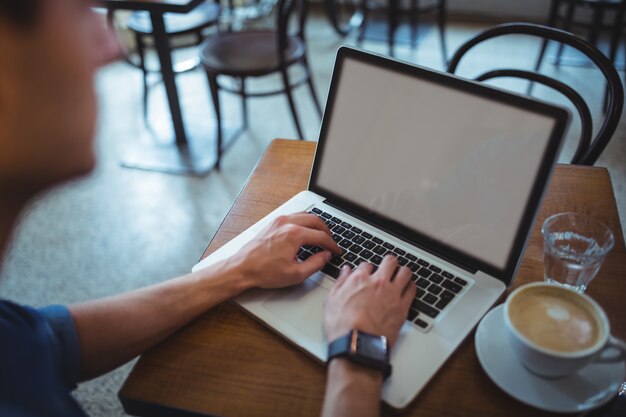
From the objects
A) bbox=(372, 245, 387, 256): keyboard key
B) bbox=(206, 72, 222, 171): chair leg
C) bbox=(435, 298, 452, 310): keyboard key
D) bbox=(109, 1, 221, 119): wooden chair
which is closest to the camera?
bbox=(435, 298, 452, 310): keyboard key

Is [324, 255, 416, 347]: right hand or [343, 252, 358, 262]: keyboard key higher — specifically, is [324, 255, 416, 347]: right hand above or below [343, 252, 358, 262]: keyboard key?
above

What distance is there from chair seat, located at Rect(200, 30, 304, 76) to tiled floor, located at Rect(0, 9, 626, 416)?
488 mm

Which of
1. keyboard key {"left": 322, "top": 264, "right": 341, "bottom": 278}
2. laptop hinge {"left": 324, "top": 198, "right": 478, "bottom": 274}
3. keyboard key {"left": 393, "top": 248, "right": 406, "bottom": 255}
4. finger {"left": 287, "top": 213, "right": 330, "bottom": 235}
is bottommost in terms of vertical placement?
keyboard key {"left": 322, "top": 264, "right": 341, "bottom": 278}

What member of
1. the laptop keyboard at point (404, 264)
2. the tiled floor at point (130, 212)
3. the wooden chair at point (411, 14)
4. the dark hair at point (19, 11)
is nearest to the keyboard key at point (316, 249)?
the laptop keyboard at point (404, 264)

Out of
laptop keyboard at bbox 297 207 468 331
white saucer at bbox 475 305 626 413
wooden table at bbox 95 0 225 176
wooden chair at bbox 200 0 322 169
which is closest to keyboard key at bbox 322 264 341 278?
laptop keyboard at bbox 297 207 468 331

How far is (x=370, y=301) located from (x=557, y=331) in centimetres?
23

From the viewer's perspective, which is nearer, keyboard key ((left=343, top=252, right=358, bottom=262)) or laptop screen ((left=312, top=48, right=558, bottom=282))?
laptop screen ((left=312, top=48, right=558, bottom=282))

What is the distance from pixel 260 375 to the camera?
0.66m

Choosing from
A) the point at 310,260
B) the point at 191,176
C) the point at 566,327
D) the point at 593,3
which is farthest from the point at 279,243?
the point at 593,3

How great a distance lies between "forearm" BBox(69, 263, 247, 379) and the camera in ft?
2.29

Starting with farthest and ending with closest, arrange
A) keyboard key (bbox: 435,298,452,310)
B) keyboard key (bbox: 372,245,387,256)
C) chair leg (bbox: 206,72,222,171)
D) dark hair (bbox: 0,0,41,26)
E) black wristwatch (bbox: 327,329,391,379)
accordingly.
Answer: chair leg (bbox: 206,72,222,171), keyboard key (bbox: 372,245,387,256), keyboard key (bbox: 435,298,452,310), black wristwatch (bbox: 327,329,391,379), dark hair (bbox: 0,0,41,26)

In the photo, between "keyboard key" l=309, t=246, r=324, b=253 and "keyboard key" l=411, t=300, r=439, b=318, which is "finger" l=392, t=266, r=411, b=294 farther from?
"keyboard key" l=309, t=246, r=324, b=253

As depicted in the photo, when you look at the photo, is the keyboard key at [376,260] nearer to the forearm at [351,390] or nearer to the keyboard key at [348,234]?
the keyboard key at [348,234]

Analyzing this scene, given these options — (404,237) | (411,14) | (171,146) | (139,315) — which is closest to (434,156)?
(404,237)
